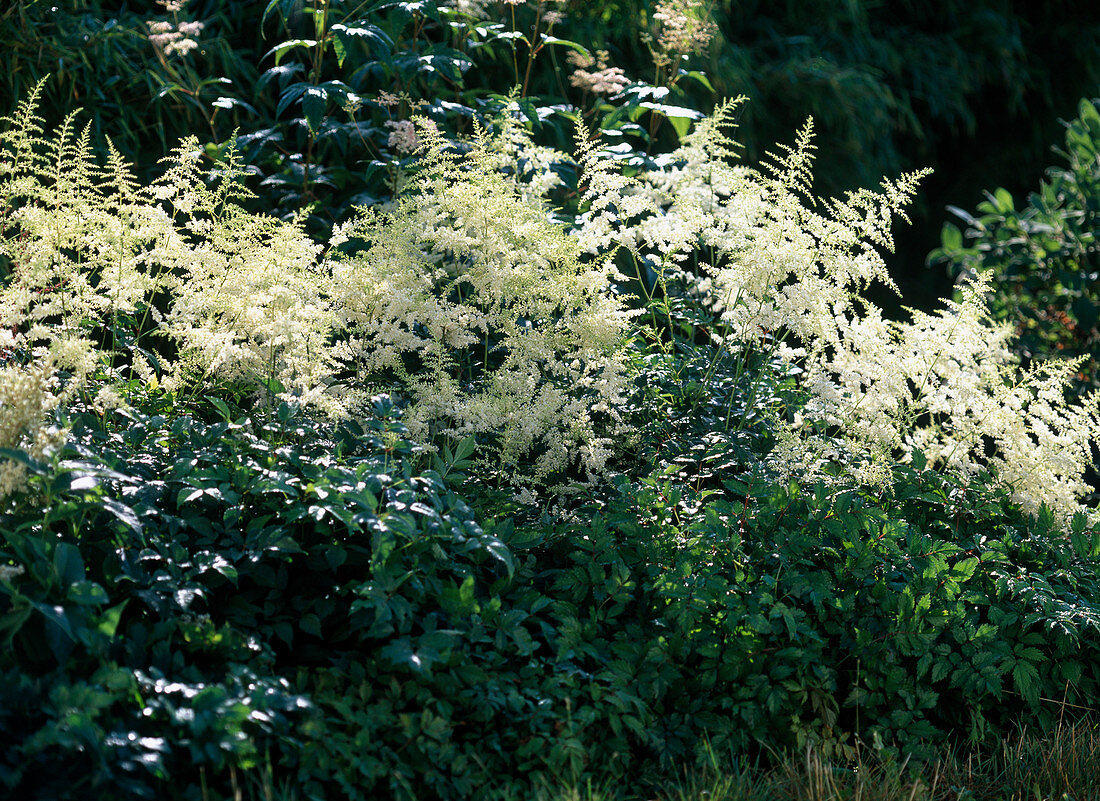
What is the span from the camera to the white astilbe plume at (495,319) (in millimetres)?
2658

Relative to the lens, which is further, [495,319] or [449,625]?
[495,319]

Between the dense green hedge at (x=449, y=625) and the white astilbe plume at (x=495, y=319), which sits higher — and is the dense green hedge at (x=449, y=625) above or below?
below

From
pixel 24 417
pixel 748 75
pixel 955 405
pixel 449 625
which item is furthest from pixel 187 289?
pixel 748 75

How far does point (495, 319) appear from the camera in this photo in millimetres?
2842

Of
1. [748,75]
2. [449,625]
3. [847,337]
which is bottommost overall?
[449,625]

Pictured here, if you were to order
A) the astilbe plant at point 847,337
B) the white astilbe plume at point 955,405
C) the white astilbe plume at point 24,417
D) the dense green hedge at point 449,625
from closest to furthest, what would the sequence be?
the dense green hedge at point 449,625 → the white astilbe plume at point 24,417 → the astilbe plant at point 847,337 → the white astilbe plume at point 955,405

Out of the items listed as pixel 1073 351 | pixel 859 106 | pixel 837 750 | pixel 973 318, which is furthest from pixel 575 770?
pixel 859 106

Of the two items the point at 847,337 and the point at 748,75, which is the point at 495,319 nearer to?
the point at 847,337

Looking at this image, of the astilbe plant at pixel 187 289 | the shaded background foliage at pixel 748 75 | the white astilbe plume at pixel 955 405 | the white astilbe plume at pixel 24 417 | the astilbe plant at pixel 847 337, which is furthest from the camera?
the shaded background foliage at pixel 748 75

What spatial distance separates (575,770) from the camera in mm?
2033

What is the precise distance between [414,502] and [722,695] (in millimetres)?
943

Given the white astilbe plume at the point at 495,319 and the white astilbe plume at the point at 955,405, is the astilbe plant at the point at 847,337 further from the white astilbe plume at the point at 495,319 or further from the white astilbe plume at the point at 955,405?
the white astilbe plume at the point at 495,319

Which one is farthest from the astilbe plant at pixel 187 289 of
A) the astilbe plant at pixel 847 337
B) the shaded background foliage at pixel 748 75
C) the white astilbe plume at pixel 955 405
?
the white astilbe plume at pixel 955 405

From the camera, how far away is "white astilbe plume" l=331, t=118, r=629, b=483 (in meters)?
2.66
